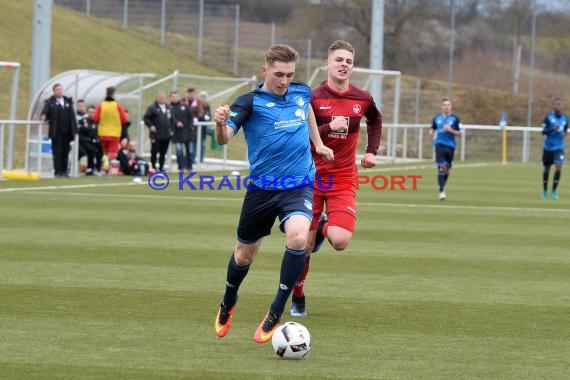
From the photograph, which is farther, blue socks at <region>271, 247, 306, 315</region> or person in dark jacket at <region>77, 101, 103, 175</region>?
person in dark jacket at <region>77, 101, 103, 175</region>

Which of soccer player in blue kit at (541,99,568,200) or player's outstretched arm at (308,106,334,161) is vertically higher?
soccer player in blue kit at (541,99,568,200)

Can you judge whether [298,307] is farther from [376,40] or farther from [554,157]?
[376,40]

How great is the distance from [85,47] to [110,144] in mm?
24915

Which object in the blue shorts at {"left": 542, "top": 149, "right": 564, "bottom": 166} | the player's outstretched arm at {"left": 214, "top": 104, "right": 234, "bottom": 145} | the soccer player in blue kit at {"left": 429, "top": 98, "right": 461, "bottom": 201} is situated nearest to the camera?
the player's outstretched arm at {"left": 214, "top": 104, "right": 234, "bottom": 145}

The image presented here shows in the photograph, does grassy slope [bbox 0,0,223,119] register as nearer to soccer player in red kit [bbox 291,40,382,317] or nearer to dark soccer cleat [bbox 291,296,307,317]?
soccer player in red kit [bbox 291,40,382,317]

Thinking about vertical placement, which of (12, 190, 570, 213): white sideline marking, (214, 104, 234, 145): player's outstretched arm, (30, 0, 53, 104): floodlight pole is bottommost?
(12, 190, 570, 213): white sideline marking

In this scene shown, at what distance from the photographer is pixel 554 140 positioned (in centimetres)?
2553

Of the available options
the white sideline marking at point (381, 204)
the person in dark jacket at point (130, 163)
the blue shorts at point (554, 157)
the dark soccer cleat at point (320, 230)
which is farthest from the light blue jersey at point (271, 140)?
the person in dark jacket at point (130, 163)

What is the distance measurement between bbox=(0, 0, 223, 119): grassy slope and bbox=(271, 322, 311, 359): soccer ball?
40.6 metres

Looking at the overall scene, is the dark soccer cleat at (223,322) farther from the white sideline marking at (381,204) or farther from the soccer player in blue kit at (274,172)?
the white sideline marking at (381,204)

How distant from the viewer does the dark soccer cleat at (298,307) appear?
32.1ft

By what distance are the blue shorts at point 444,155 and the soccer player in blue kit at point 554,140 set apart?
2.13 meters

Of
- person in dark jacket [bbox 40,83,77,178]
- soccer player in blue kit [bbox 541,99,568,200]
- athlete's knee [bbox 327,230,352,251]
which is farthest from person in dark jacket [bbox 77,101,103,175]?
athlete's knee [bbox 327,230,352,251]

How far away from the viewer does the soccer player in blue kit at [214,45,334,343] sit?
8.39 m
